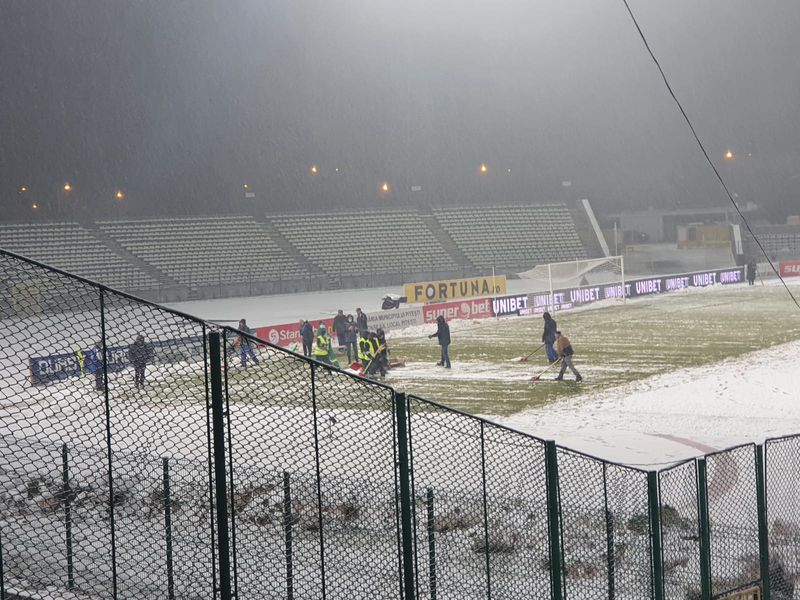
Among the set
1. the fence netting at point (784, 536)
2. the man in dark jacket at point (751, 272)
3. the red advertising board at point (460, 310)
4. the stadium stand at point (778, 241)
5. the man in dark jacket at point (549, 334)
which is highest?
the stadium stand at point (778, 241)

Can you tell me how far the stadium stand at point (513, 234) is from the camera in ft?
218

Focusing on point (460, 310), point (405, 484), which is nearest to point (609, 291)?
point (460, 310)

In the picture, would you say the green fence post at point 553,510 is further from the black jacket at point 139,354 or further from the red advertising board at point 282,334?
the red advertising board at point 282,334

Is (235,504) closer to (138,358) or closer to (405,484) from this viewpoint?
(138,358)

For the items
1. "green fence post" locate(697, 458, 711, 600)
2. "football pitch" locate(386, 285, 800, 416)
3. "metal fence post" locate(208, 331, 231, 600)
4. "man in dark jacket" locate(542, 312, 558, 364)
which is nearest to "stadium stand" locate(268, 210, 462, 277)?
"football pitch" locate(386, 285, 800, 416)

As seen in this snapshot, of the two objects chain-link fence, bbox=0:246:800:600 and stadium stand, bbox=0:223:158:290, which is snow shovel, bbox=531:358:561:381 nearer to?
chain-link fence, bbox=0:246:800:600

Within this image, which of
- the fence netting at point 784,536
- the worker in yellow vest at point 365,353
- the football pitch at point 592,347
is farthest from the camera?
the worker in yellow vest at point 365,353

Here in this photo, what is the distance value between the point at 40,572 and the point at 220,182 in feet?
222

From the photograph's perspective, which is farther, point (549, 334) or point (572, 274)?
point (572, 274)

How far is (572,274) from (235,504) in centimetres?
3997

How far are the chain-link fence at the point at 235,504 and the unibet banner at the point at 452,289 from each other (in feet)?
108

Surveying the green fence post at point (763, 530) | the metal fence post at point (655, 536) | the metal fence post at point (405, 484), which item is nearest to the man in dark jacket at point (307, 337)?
the green fence post at point (763, 530)

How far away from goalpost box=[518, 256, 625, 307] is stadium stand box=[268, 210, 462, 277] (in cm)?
1586

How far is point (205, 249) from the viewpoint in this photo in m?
60.2
